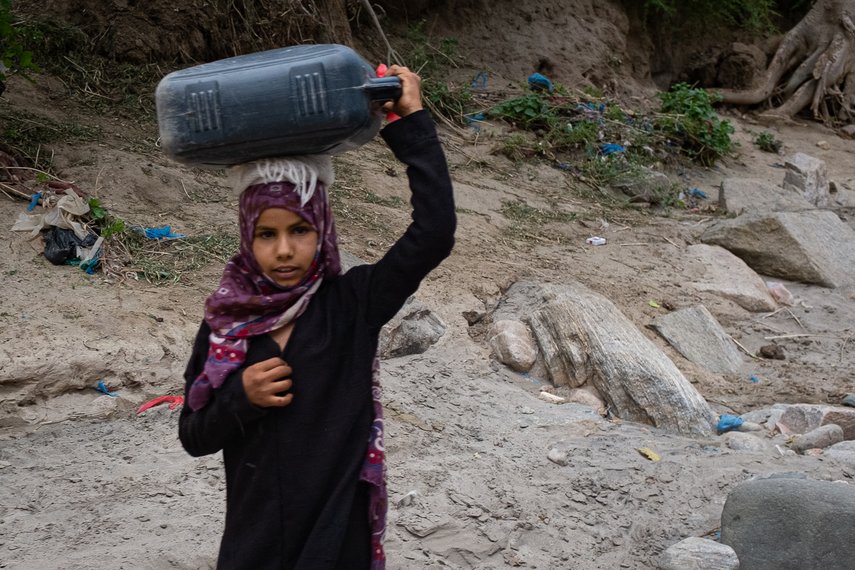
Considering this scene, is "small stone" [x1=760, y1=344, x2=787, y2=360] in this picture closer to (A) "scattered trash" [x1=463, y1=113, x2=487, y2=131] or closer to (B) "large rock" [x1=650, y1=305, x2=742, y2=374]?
(B) "large rock" [x1=650, y1=305, x2=742, y2=374]

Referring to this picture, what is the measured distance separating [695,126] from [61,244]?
22.5 feet

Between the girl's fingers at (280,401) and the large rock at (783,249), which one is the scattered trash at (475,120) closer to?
the large rock at (783,249)

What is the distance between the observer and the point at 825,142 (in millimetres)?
11805

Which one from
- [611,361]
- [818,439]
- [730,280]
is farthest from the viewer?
[730,280]

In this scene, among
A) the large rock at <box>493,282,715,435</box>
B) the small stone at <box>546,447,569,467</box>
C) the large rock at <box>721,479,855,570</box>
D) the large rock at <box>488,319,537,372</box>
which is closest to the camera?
the large rock at <box>721,479,855,570</box>

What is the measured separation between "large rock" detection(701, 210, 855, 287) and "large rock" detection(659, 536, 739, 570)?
4.33 m

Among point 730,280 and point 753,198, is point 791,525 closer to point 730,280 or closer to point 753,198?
point 730,280

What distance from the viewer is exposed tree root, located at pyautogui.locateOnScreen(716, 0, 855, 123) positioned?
12.5 metres

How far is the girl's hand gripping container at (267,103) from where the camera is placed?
5.86 ft

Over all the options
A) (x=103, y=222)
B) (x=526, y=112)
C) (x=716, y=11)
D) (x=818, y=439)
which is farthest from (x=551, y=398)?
(x=716, y=11)

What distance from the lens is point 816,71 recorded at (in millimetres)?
12570

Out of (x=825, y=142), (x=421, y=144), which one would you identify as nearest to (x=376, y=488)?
(x=421, y=144)

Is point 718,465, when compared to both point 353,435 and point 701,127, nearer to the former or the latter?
point 353,435

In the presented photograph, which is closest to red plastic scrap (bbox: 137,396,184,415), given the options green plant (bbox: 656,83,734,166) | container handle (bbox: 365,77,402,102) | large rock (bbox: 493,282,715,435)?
large rock (bbox: 493,282,715,435)
